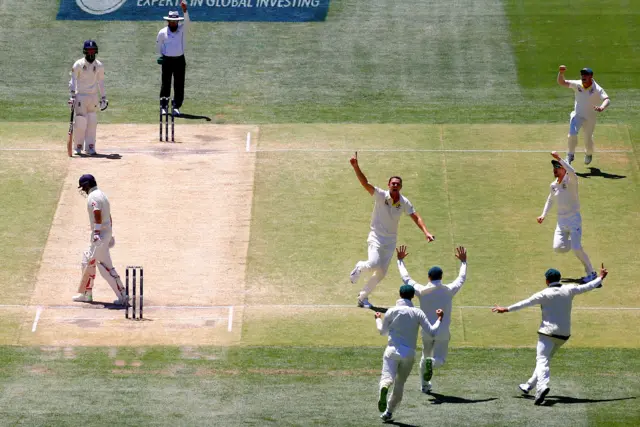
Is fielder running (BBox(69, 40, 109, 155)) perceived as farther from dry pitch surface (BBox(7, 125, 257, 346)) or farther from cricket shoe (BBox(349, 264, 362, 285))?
cricket shoe (BBox(349, 264, 362, 285))

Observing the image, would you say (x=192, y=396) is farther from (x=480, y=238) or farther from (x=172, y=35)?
(x=172, y=35)

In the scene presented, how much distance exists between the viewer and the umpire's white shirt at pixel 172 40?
1261 inches

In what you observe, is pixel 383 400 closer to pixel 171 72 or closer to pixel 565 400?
pixel 565 400

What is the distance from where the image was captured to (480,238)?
2708 centimetres

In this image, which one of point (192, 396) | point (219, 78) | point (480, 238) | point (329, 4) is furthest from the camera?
point (329, 4)

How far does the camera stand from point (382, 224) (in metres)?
23.2

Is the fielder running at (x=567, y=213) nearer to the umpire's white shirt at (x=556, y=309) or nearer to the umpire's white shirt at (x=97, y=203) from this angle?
the umpire's white shirt at (x=556, y=309)

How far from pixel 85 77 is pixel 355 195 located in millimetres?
6188

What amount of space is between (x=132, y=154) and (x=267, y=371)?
10289mm

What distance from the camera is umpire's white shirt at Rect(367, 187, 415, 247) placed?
22969 millimetres

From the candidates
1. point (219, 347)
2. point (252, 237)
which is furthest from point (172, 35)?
point (219, 347)

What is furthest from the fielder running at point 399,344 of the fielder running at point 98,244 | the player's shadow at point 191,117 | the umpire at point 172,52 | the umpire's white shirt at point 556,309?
the player's shadow at point 191,117

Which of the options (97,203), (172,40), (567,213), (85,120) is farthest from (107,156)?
(567,213)

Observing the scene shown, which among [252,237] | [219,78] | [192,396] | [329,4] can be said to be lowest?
[192,396]
